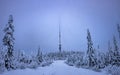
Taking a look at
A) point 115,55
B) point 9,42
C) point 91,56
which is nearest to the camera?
point 9,42

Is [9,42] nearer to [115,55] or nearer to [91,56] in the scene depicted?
[91,56]

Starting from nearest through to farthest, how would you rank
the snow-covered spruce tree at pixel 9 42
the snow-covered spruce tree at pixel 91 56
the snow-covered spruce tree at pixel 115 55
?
the snow-covered spruce tree at pixel 9 42
the snow-covered spruce tree at pixel 115 55
the snow-covered spruce tree at pixel 91 56

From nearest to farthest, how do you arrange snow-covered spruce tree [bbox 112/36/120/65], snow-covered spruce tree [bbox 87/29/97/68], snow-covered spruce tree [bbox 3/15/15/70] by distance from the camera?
1. snow-covered spruce tree [bbox 3/15/15/70]
2. snow-covered spruce tree [bbox 112/36/120/65]
3. snow-covered spruce tree [bbox 87/29/97/68]

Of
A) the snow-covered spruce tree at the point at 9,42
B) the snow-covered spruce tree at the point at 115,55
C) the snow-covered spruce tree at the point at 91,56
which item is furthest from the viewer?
the snow-covered spruce tree at the point at 91,56

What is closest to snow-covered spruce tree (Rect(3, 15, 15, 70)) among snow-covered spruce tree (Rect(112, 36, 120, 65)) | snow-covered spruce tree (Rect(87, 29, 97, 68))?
snow-covered spruce tree (Rect(87, 29, 97, 68))

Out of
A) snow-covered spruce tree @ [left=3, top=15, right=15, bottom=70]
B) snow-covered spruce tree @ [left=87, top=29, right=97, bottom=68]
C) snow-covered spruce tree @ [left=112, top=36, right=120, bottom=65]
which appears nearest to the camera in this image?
snow-covered spruce tree @ [left=3, top=15, right=15, bottom=70]

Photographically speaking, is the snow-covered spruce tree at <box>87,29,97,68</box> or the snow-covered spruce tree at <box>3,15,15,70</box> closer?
the snow-covered spruce tree at <box>3,15,15,70</box>

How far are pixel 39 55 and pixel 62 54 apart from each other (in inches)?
4812

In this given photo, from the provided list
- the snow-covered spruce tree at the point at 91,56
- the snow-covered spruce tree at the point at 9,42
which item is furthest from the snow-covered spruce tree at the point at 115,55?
the snow-covered spruce tree at the point at 9,42

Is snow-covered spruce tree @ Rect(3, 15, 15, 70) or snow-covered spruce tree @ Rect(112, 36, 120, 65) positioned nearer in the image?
snow-covered spruce tree @ Rect(3, 15, 15, 70)

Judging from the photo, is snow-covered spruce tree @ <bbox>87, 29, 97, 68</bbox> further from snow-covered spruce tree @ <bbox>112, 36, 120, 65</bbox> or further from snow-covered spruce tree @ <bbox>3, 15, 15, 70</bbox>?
snow-covered spruce tree @ <bbox>3, 15, 15, 70</bbox>

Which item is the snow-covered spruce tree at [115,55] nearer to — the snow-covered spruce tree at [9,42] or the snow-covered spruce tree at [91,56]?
the snow-covered spruce tree at [91,56]

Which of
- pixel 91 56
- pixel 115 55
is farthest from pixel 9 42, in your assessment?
pixel 115 55

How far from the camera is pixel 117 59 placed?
3828 cm
